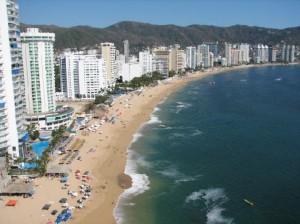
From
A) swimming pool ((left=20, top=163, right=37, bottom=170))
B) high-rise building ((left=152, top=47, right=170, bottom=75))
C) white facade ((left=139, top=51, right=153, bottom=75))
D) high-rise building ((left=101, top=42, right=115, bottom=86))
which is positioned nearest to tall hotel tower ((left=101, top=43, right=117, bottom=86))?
high-rise building ((left=101, top=42, right=115, bottom=86))

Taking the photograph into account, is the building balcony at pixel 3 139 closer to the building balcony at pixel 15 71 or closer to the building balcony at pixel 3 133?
the building balcony at pixel 3 133

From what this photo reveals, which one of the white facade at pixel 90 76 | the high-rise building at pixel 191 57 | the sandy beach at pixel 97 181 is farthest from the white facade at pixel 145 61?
the sandy beach at pixel 97 181

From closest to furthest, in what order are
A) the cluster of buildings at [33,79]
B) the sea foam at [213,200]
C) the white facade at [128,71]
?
the sea foam at [213,200]
the cluster of buildings at [33,79]
the white facade at [128,71]

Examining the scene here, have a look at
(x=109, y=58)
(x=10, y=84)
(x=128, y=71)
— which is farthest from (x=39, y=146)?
(x=128, y=71)

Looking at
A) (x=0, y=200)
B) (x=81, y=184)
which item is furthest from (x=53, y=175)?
(x=0, y=200)

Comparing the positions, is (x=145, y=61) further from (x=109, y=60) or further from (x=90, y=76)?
(x=90, y=76)

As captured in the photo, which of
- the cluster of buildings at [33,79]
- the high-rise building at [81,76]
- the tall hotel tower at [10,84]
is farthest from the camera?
the high-rise building at [81,76]
